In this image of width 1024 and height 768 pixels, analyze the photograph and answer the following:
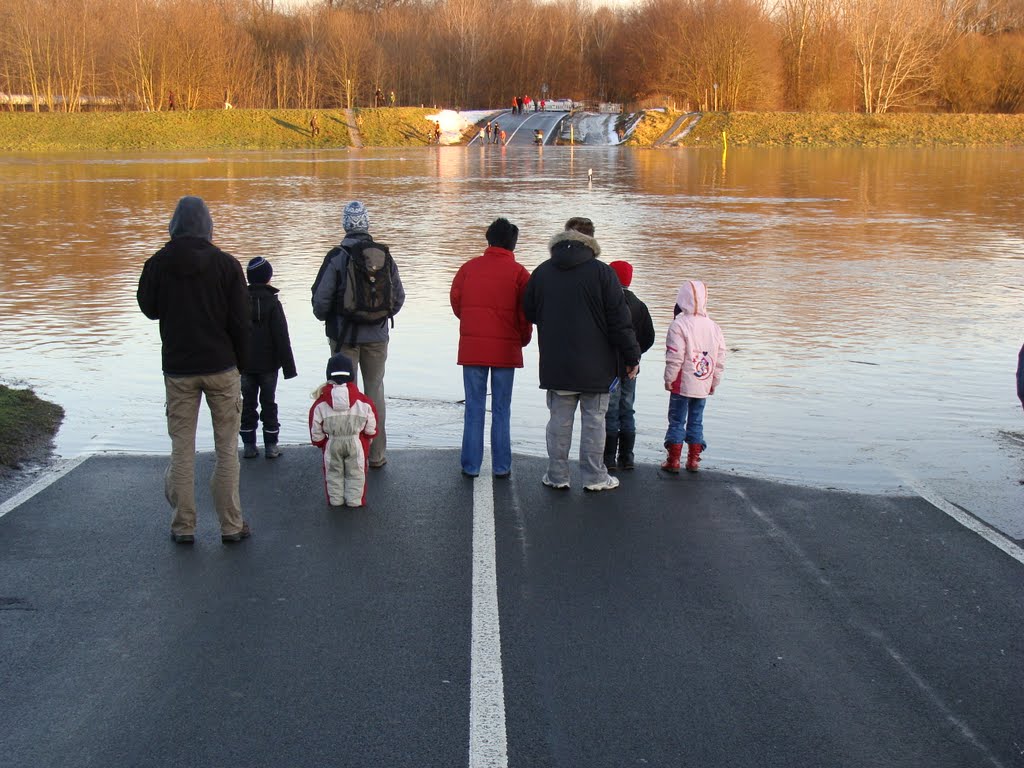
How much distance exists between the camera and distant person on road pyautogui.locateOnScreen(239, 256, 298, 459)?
323 inches

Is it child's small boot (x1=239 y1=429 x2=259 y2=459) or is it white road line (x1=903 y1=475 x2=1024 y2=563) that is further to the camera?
child's small boot (x1=239 y1=429 x2=259 y2=459)

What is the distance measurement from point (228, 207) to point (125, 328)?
17051 mm

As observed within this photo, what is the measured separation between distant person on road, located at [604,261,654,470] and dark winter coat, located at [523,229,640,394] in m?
0.49

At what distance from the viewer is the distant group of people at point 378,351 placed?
20.1 ft

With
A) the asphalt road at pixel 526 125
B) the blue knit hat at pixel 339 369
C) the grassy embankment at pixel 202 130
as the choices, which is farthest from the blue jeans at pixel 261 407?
the grassy embankment at pixel 202 130

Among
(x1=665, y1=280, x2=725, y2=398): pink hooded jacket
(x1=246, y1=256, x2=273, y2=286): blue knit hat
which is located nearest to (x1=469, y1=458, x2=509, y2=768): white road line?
(x1=665, y1=280, x2=725, y2=398): pink hooded jacket

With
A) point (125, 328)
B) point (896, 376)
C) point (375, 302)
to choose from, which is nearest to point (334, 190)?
point (125, 328)

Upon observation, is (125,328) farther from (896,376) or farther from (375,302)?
(896,376)

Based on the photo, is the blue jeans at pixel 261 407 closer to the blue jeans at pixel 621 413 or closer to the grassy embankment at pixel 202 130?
the blue jeans at pixel 621 413

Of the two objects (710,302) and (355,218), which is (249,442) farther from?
(710,302)

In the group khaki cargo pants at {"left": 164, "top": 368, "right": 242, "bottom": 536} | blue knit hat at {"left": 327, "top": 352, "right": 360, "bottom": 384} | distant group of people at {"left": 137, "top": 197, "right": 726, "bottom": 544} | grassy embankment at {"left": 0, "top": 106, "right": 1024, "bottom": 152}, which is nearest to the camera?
distant group of people at {"left": 137, "top": 197, "right": 726, "bottom": 544}

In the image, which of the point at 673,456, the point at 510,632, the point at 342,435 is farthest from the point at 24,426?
the point at 510,632

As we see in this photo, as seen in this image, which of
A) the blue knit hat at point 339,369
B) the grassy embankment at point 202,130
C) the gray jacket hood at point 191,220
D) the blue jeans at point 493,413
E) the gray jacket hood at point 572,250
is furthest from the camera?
the grassy embankment at point 202,130

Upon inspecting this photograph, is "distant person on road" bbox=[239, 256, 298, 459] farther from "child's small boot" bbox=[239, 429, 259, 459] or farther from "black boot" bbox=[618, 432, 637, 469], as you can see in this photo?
"black boot" bbox=[618, 432, 637, 469]
